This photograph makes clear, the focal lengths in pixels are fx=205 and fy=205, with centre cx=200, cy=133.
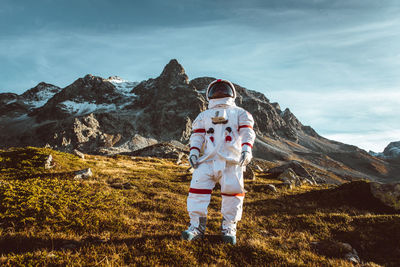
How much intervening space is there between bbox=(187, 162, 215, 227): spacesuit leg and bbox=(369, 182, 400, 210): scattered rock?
8842mm

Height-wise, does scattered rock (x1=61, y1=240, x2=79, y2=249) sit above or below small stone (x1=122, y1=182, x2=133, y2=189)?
above

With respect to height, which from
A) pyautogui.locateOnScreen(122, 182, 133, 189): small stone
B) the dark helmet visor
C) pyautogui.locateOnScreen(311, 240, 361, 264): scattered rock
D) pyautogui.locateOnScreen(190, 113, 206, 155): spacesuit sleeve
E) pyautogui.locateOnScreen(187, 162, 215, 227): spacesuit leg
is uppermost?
the dark helmet visor

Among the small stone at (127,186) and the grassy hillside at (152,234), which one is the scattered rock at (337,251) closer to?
the grassy hillside at (152,234)

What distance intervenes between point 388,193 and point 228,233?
889 cm

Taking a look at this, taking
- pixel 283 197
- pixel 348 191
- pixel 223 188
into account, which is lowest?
pixel 283 197

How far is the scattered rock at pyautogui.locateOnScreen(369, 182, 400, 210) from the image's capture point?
8805 millimetres

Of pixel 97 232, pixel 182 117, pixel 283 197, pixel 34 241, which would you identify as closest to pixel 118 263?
pixel 97 232

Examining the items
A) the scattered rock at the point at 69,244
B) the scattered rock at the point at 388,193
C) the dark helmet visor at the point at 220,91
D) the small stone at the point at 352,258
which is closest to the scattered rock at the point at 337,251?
the small stone at the point at 352,258

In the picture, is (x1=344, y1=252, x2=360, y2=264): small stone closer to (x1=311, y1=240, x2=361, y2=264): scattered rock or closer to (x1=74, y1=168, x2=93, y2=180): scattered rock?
(x1=311, y1=240, x2=361, y2=264): scattered rock

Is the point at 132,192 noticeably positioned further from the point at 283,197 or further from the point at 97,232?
the point at 283,197

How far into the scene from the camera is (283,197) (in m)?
11.3

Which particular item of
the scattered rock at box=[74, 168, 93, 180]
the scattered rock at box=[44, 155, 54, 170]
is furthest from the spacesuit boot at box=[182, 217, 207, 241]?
the scattered rock at box=[44, 155, 54, 170]

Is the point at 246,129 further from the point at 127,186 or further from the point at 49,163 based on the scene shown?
the point at 49,163

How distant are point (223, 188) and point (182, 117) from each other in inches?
6929
